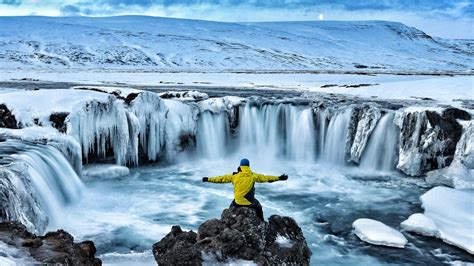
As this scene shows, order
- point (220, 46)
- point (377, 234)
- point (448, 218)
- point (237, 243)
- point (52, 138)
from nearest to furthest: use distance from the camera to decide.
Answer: point (237, 243), point (377, 234), point (448, 218), point (52, 138), point (220, 46)

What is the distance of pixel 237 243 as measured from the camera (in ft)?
18.6

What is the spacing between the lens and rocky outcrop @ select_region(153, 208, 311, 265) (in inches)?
220

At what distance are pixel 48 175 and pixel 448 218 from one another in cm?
923

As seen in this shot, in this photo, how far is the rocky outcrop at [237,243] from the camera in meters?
5.59

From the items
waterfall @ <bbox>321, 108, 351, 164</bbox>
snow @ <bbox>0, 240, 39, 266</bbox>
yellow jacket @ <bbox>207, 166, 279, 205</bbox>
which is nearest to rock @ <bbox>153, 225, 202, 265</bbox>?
yellow jacket @ <bbox>207, 166, 279, 205</bbox>

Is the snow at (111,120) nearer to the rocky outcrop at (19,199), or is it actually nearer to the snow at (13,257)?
the rocky outcrop at (19,199)

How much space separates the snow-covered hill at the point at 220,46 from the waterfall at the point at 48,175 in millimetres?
64563

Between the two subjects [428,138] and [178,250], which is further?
[428,138]

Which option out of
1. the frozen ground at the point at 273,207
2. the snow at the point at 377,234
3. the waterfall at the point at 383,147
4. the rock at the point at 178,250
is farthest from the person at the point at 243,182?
the waterfall at the point at 383,147

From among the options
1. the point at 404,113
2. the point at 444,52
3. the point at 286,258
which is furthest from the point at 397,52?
the point at 286,258

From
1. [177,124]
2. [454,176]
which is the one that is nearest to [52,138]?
[177,124]

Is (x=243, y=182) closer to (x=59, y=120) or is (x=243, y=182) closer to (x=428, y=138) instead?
(x=59, y=120)

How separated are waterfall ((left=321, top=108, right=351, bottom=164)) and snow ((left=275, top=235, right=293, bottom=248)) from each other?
36.6 feet

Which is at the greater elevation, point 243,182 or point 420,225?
point 243,182
